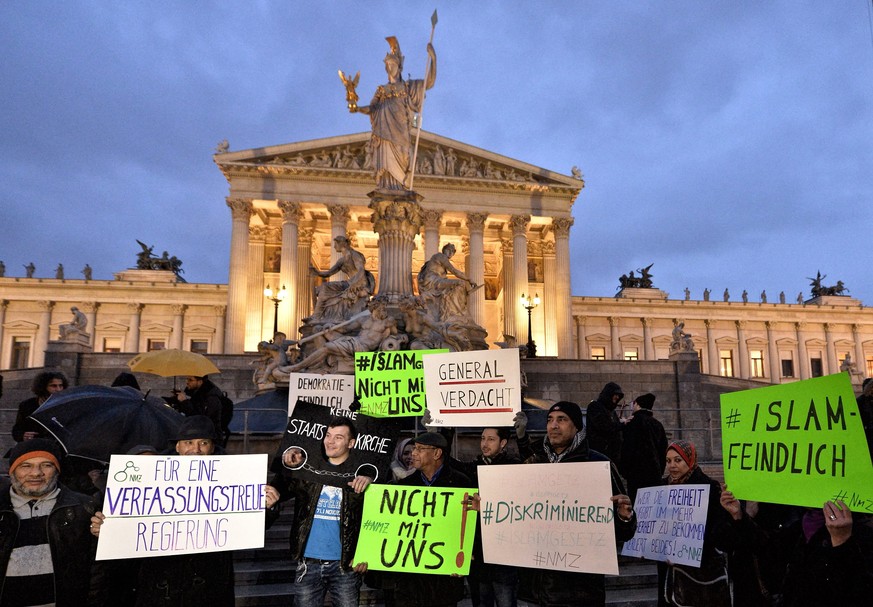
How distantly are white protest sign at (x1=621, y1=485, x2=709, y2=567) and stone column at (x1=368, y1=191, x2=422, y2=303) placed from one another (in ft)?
30.1

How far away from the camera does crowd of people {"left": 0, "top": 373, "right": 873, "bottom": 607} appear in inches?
155

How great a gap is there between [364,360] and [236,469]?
2.48m

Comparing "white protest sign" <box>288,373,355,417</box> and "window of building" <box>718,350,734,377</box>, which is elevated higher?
"window of building" <box>718,350,734,377</box>

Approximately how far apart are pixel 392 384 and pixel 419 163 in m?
45.5

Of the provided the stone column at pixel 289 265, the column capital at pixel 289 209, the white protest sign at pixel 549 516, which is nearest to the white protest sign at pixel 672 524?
the white protest sign at pixel 549 516

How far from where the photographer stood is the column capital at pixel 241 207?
1900 inches

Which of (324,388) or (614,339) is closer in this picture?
(324,388)

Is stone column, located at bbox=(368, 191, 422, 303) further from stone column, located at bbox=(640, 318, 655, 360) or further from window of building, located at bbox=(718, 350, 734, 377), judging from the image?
window of building, located at bbox=(718, 350, 734, 377)

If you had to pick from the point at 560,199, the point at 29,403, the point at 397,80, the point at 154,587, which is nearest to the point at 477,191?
the point at 560,199

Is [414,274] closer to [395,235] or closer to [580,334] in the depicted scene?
[580,334]

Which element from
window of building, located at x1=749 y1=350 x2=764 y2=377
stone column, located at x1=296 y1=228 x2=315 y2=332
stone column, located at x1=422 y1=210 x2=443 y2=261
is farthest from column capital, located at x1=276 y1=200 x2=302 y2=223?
window of building, located at x1=749 y1=350 x2=764 y2=377

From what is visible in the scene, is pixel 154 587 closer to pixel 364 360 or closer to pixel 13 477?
pixel 13 477

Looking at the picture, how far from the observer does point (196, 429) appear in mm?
4754

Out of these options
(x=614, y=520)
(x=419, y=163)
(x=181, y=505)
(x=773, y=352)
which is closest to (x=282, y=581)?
(x=181, y=505)
